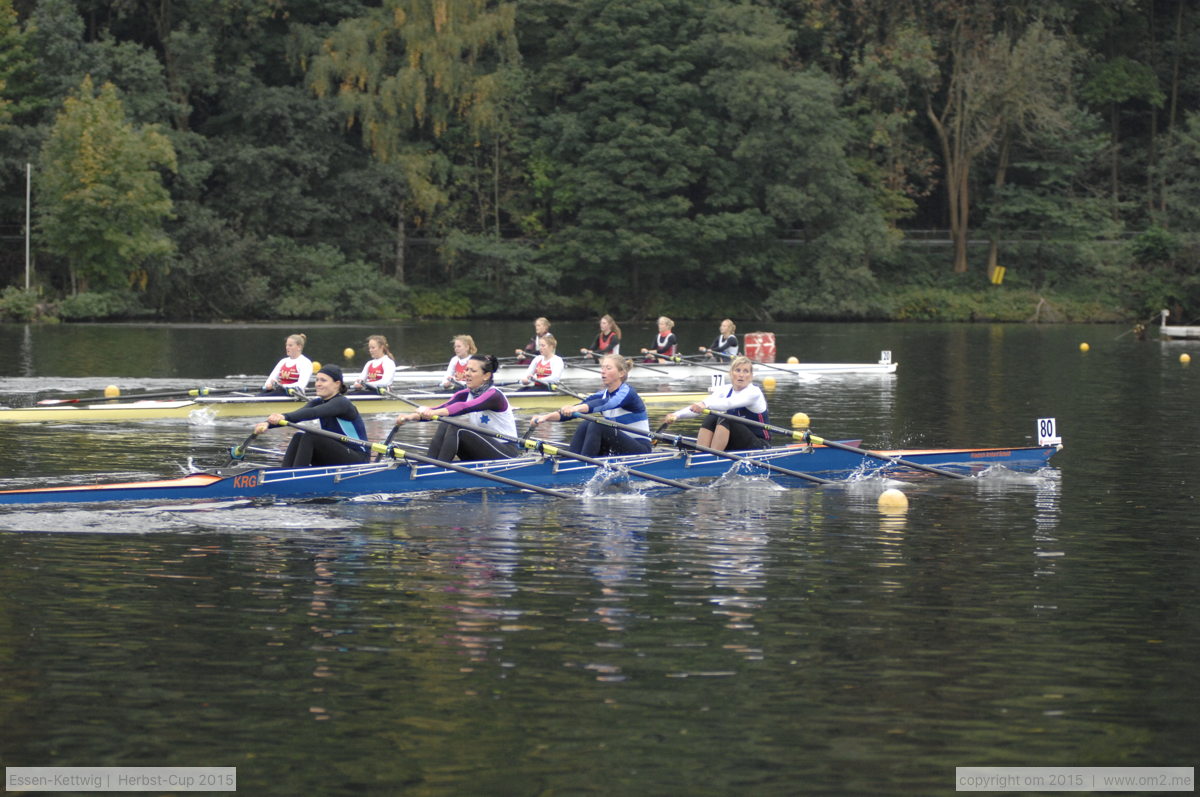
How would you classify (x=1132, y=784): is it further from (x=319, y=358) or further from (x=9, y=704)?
(x=319, y=358)

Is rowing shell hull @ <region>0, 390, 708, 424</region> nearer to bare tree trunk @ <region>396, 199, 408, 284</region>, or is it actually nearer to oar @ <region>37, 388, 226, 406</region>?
oar @ <region>37, 388, 226, 406</region>

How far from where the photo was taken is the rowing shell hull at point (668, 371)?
2538cm

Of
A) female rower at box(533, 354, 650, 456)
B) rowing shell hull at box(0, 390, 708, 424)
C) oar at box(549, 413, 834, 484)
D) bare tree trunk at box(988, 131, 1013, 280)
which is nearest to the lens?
oar at box(549, 413, 834, 484)

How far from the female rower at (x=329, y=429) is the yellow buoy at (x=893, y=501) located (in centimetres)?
472

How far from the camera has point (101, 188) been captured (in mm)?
46656

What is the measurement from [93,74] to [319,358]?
21.7 meters

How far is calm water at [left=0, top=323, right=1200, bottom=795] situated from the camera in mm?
7078

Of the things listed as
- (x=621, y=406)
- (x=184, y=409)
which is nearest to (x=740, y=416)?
(x=621, y=406)

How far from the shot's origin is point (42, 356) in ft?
105

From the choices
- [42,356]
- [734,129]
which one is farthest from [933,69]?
[42,356]

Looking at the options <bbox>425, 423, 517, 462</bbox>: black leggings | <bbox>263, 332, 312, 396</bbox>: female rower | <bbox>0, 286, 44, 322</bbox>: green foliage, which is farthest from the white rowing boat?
<bbox>425, 423, 517, 462</bbox>: black leggings

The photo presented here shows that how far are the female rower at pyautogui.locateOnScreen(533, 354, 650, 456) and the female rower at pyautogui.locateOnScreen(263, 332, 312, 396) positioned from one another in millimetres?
5388

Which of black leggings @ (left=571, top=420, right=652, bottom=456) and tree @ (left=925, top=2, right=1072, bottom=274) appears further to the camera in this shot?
tree @ (left=925, top=2, right=1072, bottom=274)

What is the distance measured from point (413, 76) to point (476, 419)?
126 feet
